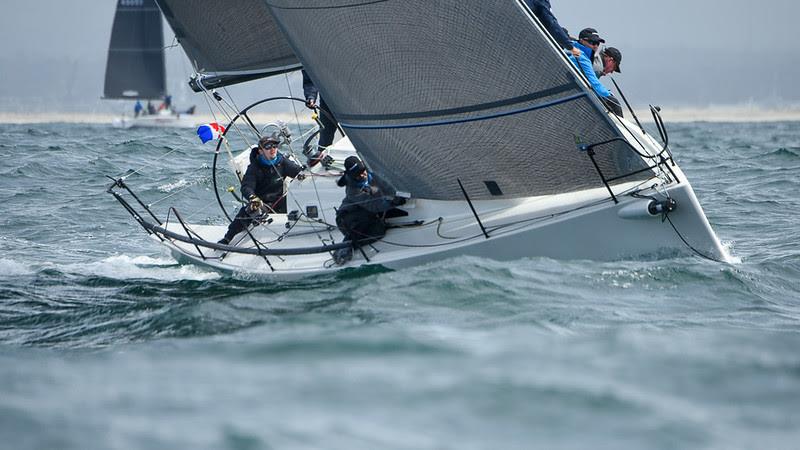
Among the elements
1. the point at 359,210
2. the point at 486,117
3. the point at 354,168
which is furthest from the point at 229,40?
the point at 486,117

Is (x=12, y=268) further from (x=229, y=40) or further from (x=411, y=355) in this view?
(x=411, y=355)

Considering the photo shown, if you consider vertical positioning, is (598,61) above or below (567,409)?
above

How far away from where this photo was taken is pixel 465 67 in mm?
7301

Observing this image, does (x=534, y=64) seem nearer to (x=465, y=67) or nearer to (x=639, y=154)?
(x=465, y=67)

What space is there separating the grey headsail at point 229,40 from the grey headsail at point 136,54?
99.1 feet

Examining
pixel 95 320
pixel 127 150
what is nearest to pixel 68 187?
pixel 127 150

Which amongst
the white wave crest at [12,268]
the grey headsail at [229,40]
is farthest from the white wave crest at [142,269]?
the grey headsail at [229,40]

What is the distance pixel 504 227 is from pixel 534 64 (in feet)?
4.12

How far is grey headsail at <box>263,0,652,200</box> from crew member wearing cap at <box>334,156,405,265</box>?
0.77 ft

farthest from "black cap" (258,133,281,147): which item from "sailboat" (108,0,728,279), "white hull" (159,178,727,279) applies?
"white hull" (159,178,727,279)

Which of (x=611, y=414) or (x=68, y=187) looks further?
(x=68, y=187)

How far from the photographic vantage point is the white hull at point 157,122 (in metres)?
41.6

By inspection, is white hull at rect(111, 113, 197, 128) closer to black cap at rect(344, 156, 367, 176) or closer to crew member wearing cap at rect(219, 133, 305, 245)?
crew member wearing cap at rect(219, 133, 305, 245)

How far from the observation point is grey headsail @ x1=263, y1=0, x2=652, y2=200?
7.16 meters
